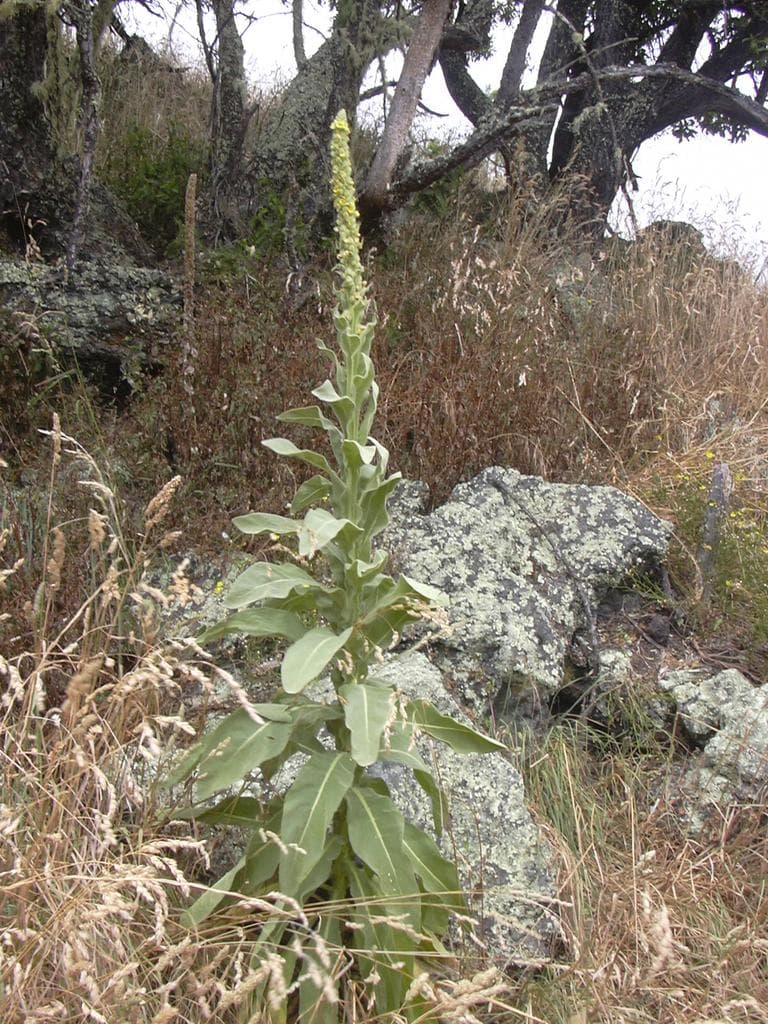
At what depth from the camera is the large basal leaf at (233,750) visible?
1753 millimetres

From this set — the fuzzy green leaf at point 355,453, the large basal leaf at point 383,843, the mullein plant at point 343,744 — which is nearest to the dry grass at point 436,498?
the mullein plant at point 343,744

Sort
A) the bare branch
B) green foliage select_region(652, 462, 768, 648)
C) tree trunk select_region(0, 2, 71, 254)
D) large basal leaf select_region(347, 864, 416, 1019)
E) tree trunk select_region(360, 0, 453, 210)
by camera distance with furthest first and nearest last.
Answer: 1. the bare branch
2. tree trunk select_region(360, 0, 453, 210)
3. tree trunk select_region(0, 2, 71, 254)
4. green foliage select_region(652, 462, 768, 648)
5. large basal leaf select_region(347, 864, 416, 1019)

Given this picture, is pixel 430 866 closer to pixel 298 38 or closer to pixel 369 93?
pixel 298 38

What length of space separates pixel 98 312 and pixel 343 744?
3.31 metres

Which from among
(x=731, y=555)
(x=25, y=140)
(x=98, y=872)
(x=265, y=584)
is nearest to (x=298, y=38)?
(x=25, y=140)

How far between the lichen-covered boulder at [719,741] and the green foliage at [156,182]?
4.27m

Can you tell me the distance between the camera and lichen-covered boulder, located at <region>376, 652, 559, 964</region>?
7.00 feet

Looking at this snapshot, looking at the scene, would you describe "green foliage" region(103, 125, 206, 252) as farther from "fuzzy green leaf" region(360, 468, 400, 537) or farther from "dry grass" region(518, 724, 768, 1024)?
"dry grass" region(518, 724, 768, 1024)

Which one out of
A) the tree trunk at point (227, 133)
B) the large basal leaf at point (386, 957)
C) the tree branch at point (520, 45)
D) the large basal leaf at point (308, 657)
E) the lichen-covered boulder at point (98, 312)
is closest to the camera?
the large basal leaf at point (308, 657)

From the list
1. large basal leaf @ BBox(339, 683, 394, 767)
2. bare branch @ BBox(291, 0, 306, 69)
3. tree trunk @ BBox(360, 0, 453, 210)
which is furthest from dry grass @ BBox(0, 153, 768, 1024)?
bare branch @ BBox(291, 0, 306, 69)

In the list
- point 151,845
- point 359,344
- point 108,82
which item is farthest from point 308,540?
point 108,82

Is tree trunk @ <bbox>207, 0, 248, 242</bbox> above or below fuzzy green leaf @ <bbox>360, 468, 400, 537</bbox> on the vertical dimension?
above

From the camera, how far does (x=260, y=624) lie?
74.8 inches

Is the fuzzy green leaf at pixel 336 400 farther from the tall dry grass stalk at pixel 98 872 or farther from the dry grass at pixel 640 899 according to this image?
the dry grass at pixel 640 899
